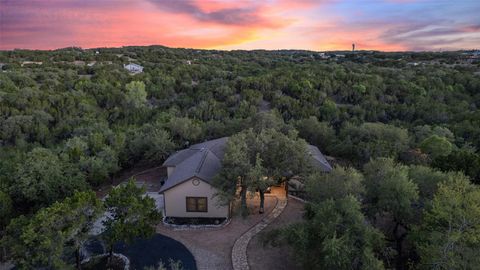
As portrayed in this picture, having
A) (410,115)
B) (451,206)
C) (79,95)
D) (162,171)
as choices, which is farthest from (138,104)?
(451,206)

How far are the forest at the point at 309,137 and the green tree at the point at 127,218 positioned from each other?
7.44ft

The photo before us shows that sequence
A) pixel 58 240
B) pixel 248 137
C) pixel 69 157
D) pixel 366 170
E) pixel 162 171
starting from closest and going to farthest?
pixel 58 240
pixel 366 170
pixel 248 137
pixel 69 157
pixel 162 171

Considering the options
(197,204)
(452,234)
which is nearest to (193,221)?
(197,204)

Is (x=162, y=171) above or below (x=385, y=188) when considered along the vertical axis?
below

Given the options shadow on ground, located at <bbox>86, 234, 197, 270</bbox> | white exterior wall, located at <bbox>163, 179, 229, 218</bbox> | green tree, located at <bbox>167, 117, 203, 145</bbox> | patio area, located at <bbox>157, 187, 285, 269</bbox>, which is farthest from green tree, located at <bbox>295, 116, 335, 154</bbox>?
shadow on ground, located at <bbox>86, 234, 197, 270</bbox>

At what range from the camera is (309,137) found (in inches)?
1182

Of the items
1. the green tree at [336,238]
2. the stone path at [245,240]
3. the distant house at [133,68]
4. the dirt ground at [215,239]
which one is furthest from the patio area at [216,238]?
the distant house at [133,68]

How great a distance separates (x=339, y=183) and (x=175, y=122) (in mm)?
18125

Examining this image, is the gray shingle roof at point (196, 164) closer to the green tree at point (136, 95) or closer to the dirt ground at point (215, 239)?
the dirt ground at point (215, 239)

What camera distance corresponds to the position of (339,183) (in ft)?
44.4

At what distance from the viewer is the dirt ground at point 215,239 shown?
554 inches

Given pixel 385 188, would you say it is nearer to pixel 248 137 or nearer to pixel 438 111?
pixel 248 137

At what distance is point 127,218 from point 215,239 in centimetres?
465

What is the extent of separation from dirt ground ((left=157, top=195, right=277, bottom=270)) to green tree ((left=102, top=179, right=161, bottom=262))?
251 cm
